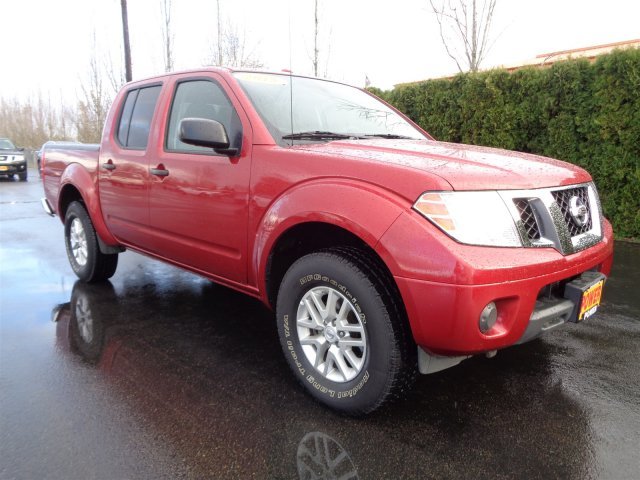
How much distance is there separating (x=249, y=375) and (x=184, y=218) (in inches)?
44.8

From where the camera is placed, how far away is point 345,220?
2.23 metres

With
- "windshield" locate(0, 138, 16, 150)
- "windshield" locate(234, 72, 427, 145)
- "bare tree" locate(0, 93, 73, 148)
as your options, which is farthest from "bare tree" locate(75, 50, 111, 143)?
"windshield" locate(234, 72, 427, 145)

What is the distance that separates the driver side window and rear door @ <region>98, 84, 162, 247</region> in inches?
11.3

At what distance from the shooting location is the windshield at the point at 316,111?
9.61 feet

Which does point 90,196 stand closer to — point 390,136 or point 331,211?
point 390,136

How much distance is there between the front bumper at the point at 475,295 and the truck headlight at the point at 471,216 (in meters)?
0.05

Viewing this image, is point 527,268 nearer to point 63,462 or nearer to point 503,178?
point 503,178

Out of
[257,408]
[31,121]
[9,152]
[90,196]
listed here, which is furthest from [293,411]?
[31,121]

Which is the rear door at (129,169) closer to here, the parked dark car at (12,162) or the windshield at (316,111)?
the windshield at (316,111)

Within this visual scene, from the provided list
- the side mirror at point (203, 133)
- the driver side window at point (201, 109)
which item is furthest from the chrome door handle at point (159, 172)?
the side mirror at point (203, 133)

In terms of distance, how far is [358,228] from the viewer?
7.14ft

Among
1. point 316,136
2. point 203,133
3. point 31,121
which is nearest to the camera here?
point 203,133

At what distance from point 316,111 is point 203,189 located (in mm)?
906

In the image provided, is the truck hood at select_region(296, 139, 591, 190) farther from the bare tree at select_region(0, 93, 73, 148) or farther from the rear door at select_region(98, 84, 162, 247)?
the bare tree at select_region(0, 93, 73, 148)
